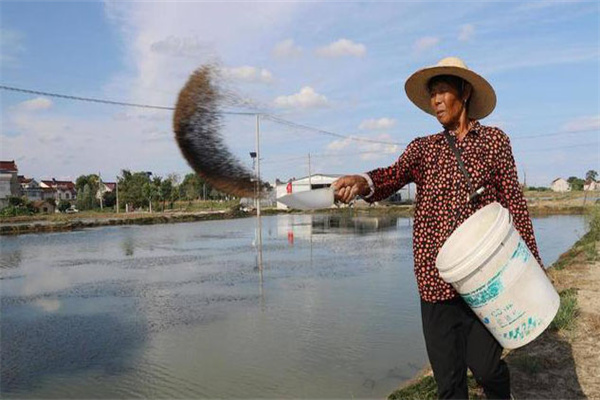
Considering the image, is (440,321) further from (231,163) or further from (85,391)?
(85,391)

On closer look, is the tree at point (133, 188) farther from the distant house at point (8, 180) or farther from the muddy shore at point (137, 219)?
the distant house at point (8, 180)

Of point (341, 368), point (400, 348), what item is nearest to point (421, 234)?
point (341, 368)

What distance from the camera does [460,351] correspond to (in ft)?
7.06

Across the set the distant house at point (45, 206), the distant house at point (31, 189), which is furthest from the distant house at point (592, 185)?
the distant house at point (31, 189)

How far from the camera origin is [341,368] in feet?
17.4

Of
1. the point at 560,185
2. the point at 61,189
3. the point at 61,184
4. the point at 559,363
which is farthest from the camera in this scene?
the point at 560,185

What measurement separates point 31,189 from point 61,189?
9605 millimetres

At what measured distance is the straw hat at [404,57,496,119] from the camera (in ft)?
7.22

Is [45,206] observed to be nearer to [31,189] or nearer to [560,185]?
[31,189]

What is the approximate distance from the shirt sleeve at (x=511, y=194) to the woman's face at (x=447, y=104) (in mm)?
222

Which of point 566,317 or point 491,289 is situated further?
point 566,317

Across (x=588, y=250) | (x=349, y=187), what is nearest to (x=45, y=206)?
(x=588, y=250)

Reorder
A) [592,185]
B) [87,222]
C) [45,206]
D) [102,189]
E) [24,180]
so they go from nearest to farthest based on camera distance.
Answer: [87,222], [45,206], [102,189], [24,180], [592,185]

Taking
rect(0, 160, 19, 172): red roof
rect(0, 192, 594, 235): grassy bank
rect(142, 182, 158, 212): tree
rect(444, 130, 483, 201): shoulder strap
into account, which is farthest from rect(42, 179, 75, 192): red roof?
rect(444, 130, 483, 201): shoulder strap
